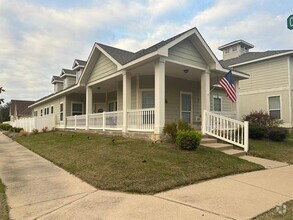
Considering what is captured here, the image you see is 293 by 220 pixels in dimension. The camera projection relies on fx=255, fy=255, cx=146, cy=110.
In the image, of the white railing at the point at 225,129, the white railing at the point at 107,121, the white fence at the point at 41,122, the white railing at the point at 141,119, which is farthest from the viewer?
the white fence at the point at 41,122

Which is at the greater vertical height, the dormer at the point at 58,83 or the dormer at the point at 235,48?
the dormer at the point at 235,48

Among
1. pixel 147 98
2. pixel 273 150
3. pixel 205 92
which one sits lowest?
pixel 273 150

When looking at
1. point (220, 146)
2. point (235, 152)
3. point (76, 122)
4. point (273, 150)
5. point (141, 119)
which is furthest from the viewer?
point (76, 122)

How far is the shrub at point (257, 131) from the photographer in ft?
42.2

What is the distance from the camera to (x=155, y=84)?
10.2m

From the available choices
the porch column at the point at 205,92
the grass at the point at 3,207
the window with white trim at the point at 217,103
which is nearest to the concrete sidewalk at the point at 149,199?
the grass at the point at 3,207

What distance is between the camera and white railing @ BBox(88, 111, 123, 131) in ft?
42.1

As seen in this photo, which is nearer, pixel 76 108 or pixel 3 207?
pixel 3 207

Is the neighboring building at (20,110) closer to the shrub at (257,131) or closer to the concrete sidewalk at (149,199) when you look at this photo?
the shrub at (257,131)

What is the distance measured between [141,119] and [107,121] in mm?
3296

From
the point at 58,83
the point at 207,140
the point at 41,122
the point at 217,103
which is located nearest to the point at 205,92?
the point at 207,140

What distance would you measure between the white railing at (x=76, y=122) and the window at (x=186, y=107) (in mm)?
6516

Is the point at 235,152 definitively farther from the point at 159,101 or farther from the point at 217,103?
the point at 217,103

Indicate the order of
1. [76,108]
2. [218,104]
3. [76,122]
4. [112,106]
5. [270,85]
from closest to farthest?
[218,104]
[76,122]
[112,106]
[270,85]
[76,108]
